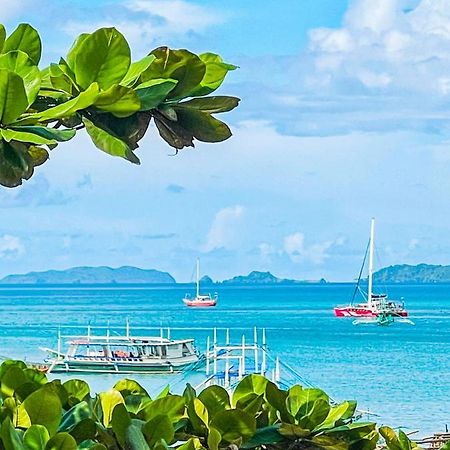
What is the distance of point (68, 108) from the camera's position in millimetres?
845

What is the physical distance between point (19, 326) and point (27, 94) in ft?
171

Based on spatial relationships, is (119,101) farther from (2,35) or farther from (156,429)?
(156,429)

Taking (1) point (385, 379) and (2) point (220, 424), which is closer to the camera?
(2) point (220, 424)

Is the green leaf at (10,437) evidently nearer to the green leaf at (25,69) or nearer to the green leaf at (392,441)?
the green leaf at (25,69)

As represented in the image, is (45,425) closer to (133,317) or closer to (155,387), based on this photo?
(155,387)

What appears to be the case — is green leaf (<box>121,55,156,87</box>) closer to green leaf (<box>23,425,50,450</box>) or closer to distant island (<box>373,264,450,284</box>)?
green leaf (<box>23,425,50,450</box>)

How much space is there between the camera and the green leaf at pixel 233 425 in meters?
1.14

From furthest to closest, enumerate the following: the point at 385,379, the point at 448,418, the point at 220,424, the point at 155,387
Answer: the point at 385,379
the point at 155,387
the point at 448,418
the point at 220,424

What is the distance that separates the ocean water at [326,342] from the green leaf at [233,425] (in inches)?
320

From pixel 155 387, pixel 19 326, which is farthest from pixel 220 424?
pixel 19 326

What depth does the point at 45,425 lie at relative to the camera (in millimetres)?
1027

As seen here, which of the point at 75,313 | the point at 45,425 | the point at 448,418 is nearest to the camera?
the point at 45,425

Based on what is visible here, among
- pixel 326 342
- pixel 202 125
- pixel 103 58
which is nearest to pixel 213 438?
pixel 202 125

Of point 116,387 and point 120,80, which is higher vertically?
point 120,80
